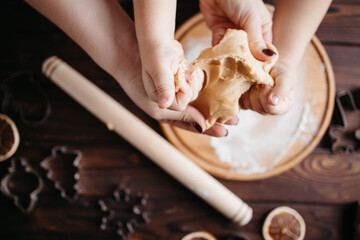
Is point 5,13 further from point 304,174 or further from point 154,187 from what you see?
point 304,174

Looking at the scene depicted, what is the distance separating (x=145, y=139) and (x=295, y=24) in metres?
0.50

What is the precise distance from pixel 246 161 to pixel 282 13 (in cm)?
43

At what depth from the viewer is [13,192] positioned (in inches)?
35.9

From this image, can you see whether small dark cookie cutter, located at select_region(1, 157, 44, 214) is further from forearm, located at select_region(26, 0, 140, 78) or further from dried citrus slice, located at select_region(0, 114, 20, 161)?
forearm, located at select_region(26, 0, 140, 78)

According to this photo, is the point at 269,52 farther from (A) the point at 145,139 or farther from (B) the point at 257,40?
(A) the point at 145,139

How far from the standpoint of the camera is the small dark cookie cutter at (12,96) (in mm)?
907

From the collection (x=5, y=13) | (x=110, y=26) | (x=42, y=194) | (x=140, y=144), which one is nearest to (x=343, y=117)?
(x=140, y=144)

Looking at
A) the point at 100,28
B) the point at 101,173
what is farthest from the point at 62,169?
the point at 100,28

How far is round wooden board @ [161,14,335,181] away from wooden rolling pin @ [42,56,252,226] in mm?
36

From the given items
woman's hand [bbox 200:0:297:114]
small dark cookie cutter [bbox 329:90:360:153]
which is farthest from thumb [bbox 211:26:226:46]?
small dark cookie cutter [bbox 329:90:360:153]

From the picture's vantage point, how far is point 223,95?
0.59m

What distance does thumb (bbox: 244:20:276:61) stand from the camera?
585 millimetres

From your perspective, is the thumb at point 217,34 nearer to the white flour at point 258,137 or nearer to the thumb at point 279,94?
the white flour at point 258,137

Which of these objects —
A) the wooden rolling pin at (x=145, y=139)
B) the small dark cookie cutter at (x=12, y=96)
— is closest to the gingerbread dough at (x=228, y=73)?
the wooden rolling pin at (x=145, y=139)
